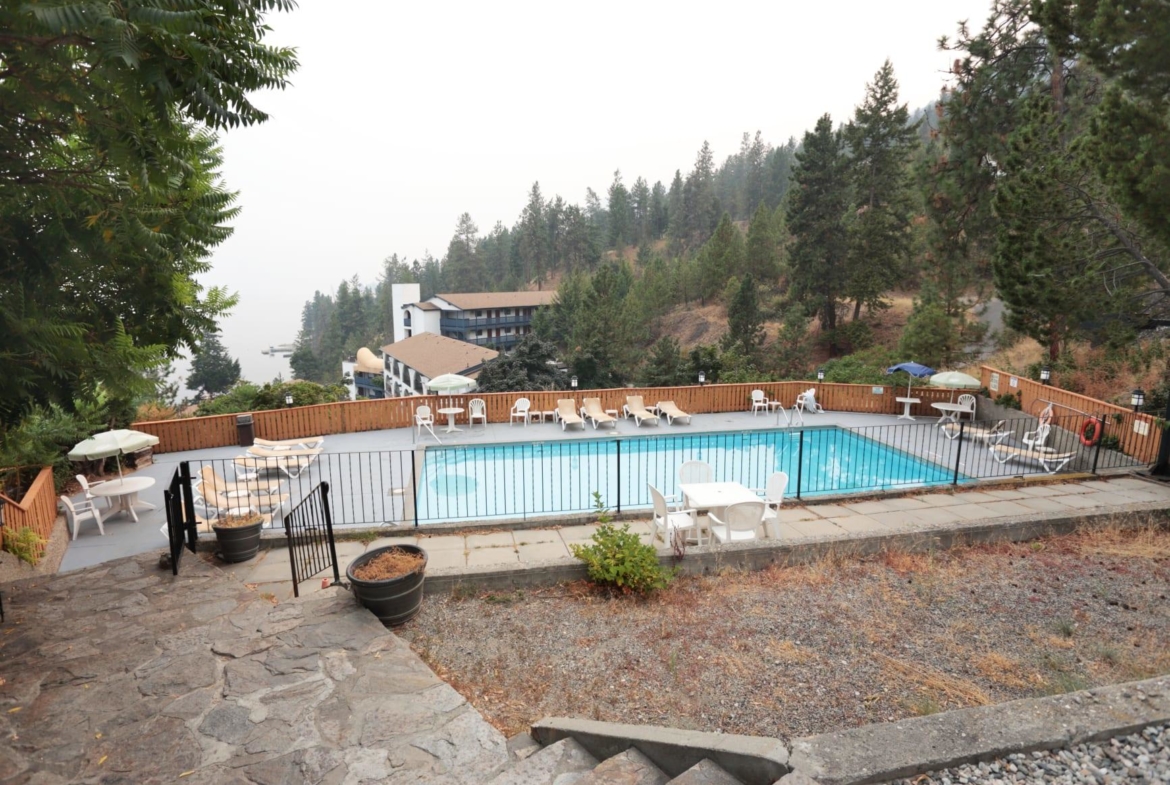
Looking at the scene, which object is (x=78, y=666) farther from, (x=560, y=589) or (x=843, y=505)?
(x=843, y=505)

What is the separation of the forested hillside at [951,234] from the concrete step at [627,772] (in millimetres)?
8974

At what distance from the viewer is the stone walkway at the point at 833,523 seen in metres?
6.23

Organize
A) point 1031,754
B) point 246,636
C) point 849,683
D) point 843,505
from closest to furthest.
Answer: point 1031,754, point 849,683, point 246,636, point 843,505

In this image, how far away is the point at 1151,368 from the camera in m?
14.2

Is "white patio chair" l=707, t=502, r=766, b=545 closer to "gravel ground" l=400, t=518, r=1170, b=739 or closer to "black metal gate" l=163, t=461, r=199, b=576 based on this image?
"gravel ground" l=400, t=518, r=1170, b=739

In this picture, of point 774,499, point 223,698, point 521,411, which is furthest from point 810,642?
point 521,411

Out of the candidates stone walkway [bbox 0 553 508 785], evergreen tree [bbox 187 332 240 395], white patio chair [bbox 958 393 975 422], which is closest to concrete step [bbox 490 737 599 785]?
stone walkway [bbox 0 553 508 785]

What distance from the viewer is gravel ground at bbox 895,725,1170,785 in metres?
2.71

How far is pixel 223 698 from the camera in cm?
365

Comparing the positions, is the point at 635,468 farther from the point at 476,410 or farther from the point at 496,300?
the point at 496,300

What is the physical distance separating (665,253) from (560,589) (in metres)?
72.4

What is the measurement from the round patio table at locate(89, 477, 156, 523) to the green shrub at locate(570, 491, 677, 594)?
6.48 m

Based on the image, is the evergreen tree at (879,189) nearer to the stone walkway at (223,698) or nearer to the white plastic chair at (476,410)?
the white plastic chair at (476,410)

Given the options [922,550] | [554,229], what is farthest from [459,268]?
[922,550]
